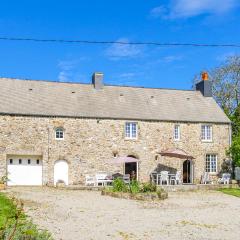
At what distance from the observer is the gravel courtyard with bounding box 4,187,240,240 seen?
460 inches

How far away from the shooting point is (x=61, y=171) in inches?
1188

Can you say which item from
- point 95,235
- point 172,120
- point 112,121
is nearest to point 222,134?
point 172,120

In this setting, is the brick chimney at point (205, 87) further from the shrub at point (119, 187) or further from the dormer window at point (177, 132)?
the shrub at point (119, 187)

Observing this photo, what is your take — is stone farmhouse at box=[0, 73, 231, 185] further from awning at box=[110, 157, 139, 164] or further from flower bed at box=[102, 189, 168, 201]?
flower bed at box=[102, 189, 168, 201]

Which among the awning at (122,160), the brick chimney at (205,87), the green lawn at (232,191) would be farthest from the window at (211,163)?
the awning at (122,160)

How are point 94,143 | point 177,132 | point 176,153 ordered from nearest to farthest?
1. point 176,153
2. point 94,143
3. point 177,132

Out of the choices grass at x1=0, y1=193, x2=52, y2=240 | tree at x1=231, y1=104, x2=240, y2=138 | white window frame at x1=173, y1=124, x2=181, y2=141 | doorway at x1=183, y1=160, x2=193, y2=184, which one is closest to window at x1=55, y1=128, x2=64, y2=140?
white window frame at x1=173, y1=124, x2=181, y2=141

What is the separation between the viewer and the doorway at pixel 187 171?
33.3m

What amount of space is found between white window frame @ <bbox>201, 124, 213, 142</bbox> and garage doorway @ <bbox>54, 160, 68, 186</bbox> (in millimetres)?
10878

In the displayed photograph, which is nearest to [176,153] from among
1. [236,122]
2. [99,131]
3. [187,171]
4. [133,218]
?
[187,171]

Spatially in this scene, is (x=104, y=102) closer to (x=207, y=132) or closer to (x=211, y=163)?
(x=207, y=132)

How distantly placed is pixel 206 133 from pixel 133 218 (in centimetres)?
2050

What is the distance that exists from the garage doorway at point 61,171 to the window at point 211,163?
10.9 m

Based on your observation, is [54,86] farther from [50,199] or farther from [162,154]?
[50,199]
